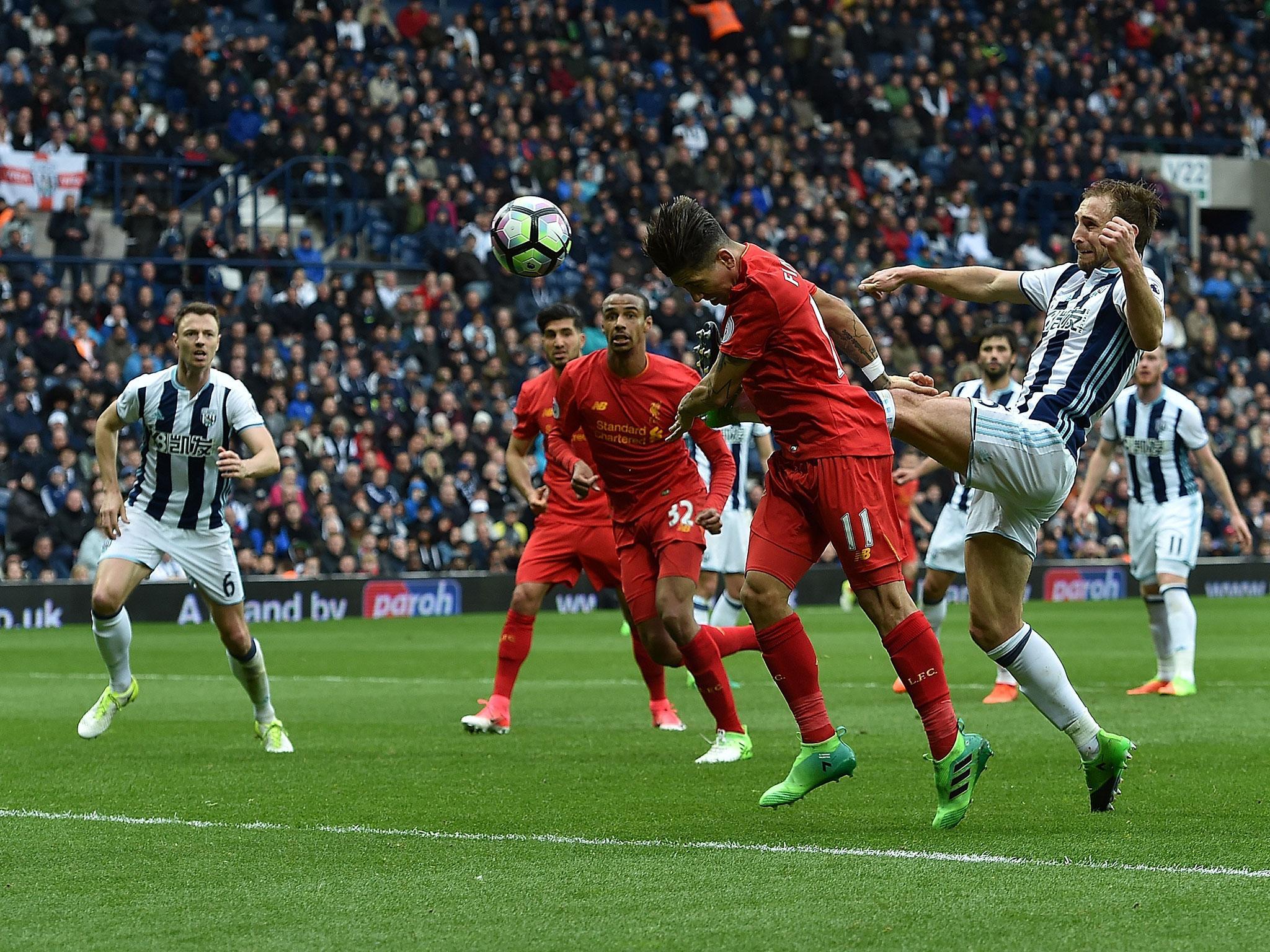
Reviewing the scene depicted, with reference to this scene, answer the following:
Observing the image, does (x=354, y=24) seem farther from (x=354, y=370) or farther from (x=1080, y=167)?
(x=1080, y=167)

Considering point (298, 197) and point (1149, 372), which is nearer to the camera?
point (1149, 372)

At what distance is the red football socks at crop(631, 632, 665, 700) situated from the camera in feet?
35.0

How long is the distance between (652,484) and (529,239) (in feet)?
5.28

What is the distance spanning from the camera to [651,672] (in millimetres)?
10703

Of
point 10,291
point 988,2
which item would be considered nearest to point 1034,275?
point 10,291

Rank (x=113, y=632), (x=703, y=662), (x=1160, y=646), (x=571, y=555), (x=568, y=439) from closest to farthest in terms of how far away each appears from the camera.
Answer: (x=703, y=662)
(x=113, y=632)
(x=568, y=439)
(x=571, y=555)
(x=1160, y=646)

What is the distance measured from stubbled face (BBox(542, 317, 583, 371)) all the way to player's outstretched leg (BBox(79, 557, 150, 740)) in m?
2.73

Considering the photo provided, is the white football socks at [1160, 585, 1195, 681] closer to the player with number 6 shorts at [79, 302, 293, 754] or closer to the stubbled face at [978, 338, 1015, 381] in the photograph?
the stubbled face at [978, 338, 1015, 381]

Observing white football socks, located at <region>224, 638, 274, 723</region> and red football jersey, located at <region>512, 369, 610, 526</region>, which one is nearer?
white football socks, located at <region>224, 638, 274, 723</region>

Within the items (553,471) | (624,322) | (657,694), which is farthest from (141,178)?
(624,322)

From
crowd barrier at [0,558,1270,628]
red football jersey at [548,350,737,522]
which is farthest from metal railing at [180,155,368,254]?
red football jersey at [548,350,737,522]

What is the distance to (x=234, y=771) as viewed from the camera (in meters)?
8.72

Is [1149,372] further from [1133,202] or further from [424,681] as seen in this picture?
[1133,202]

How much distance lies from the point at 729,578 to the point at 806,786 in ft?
28.8
